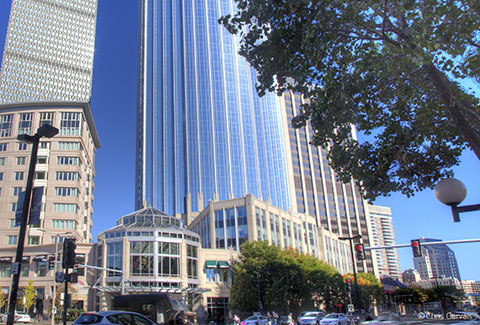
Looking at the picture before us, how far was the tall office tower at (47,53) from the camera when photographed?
12581 cm

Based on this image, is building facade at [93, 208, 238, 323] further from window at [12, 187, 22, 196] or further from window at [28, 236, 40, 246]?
window at [12, 187, 22, 196]

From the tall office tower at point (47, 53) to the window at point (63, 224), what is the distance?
66.3 metres

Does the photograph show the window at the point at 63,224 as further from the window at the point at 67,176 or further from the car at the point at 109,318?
the car at the point at 109,318

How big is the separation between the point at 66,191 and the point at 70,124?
46.9 feet

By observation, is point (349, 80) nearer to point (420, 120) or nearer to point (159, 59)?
point (420, 120)

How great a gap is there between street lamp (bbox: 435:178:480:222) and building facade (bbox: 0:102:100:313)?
65.8 meters

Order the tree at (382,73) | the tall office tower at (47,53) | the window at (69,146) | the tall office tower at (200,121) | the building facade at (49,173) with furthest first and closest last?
1. the tall office tower at (200,121)
2. the tall office tower at (47,53)
3. the window at (69,146)
4. the building facade at (49,173)
5. the tree at (382,73)

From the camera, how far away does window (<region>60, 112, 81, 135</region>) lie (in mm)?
79188

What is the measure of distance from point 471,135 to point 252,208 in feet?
219

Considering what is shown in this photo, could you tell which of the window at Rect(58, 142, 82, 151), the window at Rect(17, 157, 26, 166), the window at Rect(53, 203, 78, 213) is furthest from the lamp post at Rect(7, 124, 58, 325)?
the window at Rect(17, 157, 26, 166)

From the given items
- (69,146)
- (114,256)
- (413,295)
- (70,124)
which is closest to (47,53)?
(70,124)

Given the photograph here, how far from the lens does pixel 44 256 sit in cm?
5953

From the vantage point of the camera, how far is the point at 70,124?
262 ft

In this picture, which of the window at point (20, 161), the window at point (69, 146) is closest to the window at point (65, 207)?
the window at point (20, 161)
